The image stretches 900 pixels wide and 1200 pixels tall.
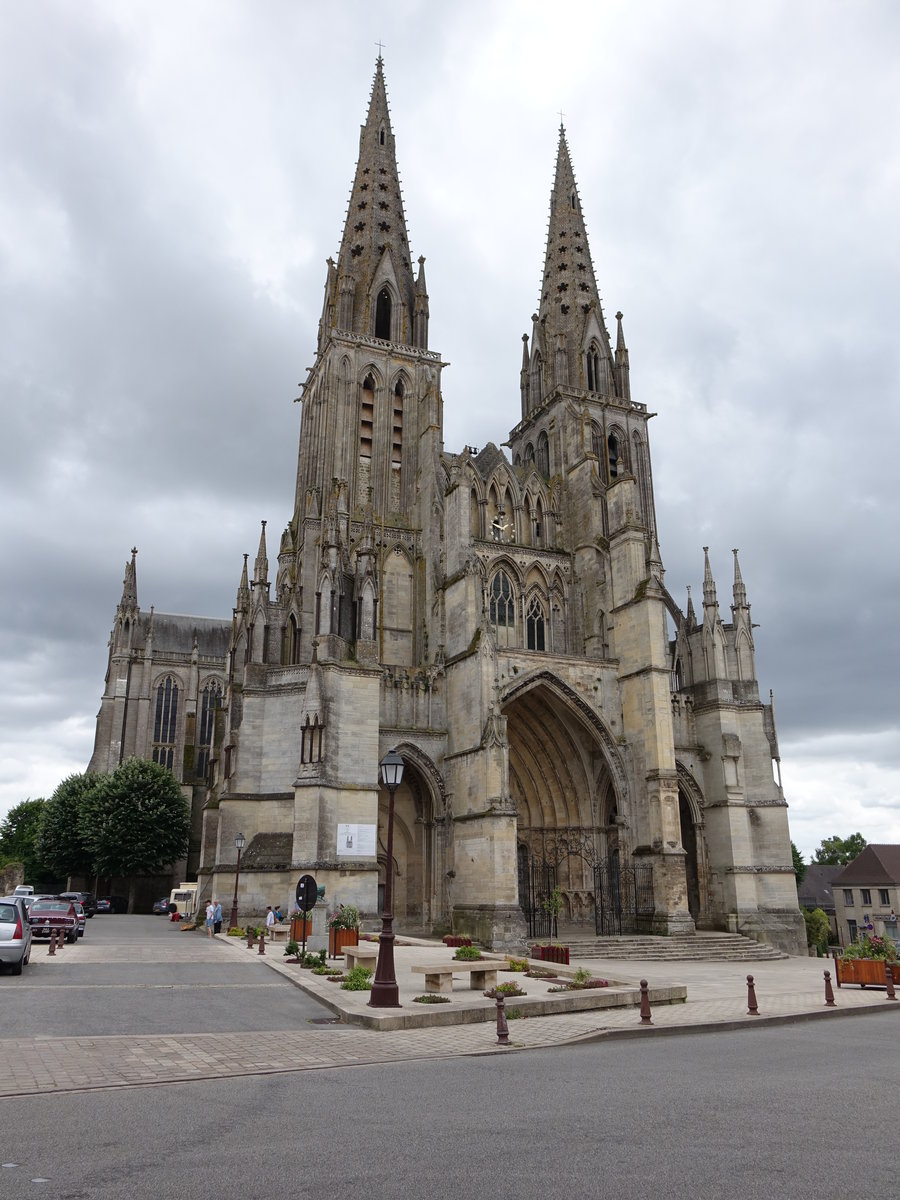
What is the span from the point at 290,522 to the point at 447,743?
41.7 feet

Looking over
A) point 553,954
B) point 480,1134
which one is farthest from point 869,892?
point 480,1134

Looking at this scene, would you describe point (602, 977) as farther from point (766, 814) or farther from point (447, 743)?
point (766, 814)

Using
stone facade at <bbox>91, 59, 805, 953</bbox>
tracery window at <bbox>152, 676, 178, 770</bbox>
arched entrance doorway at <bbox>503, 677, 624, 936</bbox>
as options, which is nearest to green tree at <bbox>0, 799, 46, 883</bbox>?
tracery window at <bbox>152, 676, 178, 770</bbox>

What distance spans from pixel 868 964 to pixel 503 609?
65.2ft

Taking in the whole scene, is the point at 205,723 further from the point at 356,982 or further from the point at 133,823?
the point at 356,982

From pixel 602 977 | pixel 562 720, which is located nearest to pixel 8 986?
pixel 602 977

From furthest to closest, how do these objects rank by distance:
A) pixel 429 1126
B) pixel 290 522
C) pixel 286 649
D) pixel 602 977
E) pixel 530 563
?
pixel 290 522
pixel 530 563
pixel 286 649
pixel 602 977
pixel 429 1126

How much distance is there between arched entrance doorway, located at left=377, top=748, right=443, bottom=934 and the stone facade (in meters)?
0.10

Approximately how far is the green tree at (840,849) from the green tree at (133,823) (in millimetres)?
72422

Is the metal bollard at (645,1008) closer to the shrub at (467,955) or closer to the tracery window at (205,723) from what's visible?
the shrub at (467,955)

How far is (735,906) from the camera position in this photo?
30.8 metres

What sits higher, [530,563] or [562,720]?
[530,563]

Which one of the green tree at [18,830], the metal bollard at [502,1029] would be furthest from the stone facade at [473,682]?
the green tree at [18,830]

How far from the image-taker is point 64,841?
4841 cm
